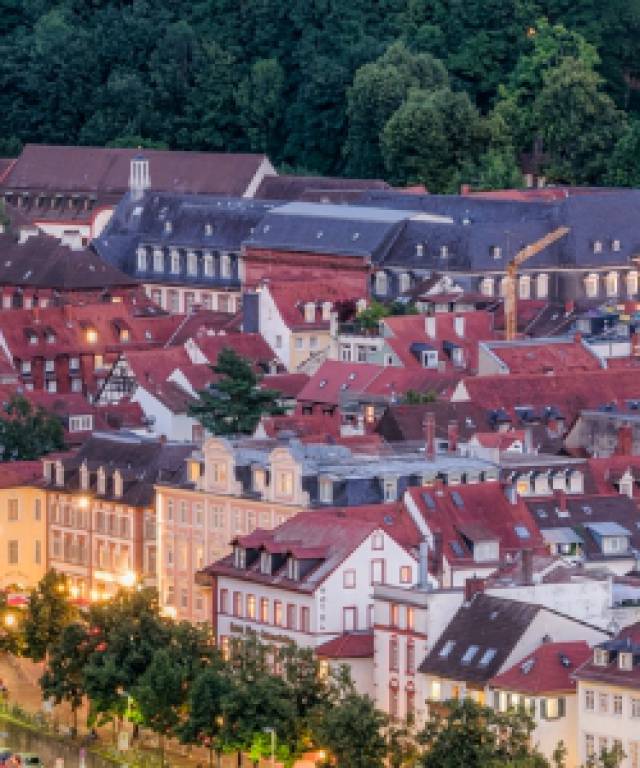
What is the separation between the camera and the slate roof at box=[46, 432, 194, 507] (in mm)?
101750

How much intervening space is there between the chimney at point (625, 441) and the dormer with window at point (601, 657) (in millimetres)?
27402

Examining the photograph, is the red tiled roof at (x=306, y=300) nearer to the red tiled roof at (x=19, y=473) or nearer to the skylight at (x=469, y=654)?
the red tiled roof at (x=19, y=473)

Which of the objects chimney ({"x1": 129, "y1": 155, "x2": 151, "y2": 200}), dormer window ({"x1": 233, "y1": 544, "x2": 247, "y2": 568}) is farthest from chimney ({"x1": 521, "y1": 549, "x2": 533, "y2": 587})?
chimney ({"x1": 129, "y1": 155, "x2": 151, "y2": 200})

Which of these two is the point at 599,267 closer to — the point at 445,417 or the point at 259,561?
the point at 445,417

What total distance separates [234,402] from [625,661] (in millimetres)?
39235

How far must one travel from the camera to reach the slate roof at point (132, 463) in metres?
102

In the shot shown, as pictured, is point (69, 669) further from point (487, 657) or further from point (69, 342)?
point (69, 342)

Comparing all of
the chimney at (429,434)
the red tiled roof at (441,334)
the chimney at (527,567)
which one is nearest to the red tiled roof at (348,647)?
the chimney at (527,567)

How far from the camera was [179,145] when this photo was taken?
621 feet

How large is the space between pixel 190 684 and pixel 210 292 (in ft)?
217

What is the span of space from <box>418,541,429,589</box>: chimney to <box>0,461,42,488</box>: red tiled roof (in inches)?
763

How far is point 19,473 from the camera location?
107 m

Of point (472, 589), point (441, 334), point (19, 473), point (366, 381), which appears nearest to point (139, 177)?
point (441, 334)

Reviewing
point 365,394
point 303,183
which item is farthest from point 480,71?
point 365,394
